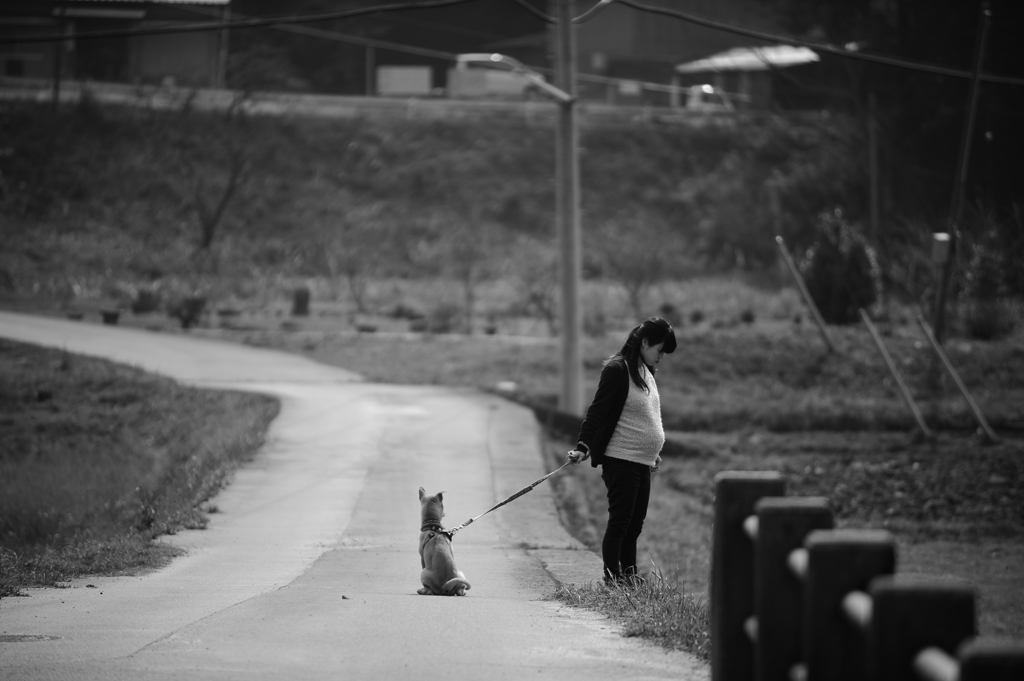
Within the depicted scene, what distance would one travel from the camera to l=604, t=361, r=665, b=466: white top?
8539 millimetres

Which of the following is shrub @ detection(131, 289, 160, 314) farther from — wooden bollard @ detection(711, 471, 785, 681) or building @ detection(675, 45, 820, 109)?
building @ detection(675, 45, 820, 109)

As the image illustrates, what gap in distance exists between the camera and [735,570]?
511cm

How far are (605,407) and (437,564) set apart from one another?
1.49 metres

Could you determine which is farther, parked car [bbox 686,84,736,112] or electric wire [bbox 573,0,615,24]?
parked car [bbox 686,84,736,112]

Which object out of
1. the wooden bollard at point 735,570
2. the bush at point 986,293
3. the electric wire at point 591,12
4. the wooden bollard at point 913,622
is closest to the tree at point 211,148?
the bush at point 986,293

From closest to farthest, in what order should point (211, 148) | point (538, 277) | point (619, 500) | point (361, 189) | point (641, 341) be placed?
point (641, 341), point (619, 500), point (538, 277), point (211, 148), point (361, 189)

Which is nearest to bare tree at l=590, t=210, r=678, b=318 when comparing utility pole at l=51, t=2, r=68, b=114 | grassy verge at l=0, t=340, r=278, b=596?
grassy verge at l=0, t=340, r=278, b=596

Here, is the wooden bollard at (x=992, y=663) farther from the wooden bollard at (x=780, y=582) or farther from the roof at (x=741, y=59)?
the roof at (x=741, y=59)

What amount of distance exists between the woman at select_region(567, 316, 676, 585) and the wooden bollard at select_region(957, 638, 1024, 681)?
18.1 feet

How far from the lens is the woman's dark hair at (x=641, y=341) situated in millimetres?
8461

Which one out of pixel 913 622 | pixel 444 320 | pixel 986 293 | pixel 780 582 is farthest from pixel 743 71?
pixel 913 622

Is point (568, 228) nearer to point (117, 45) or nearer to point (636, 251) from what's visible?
point (636, 251)

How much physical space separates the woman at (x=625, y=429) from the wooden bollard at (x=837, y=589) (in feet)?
14.9

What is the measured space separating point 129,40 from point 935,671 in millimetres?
61399
